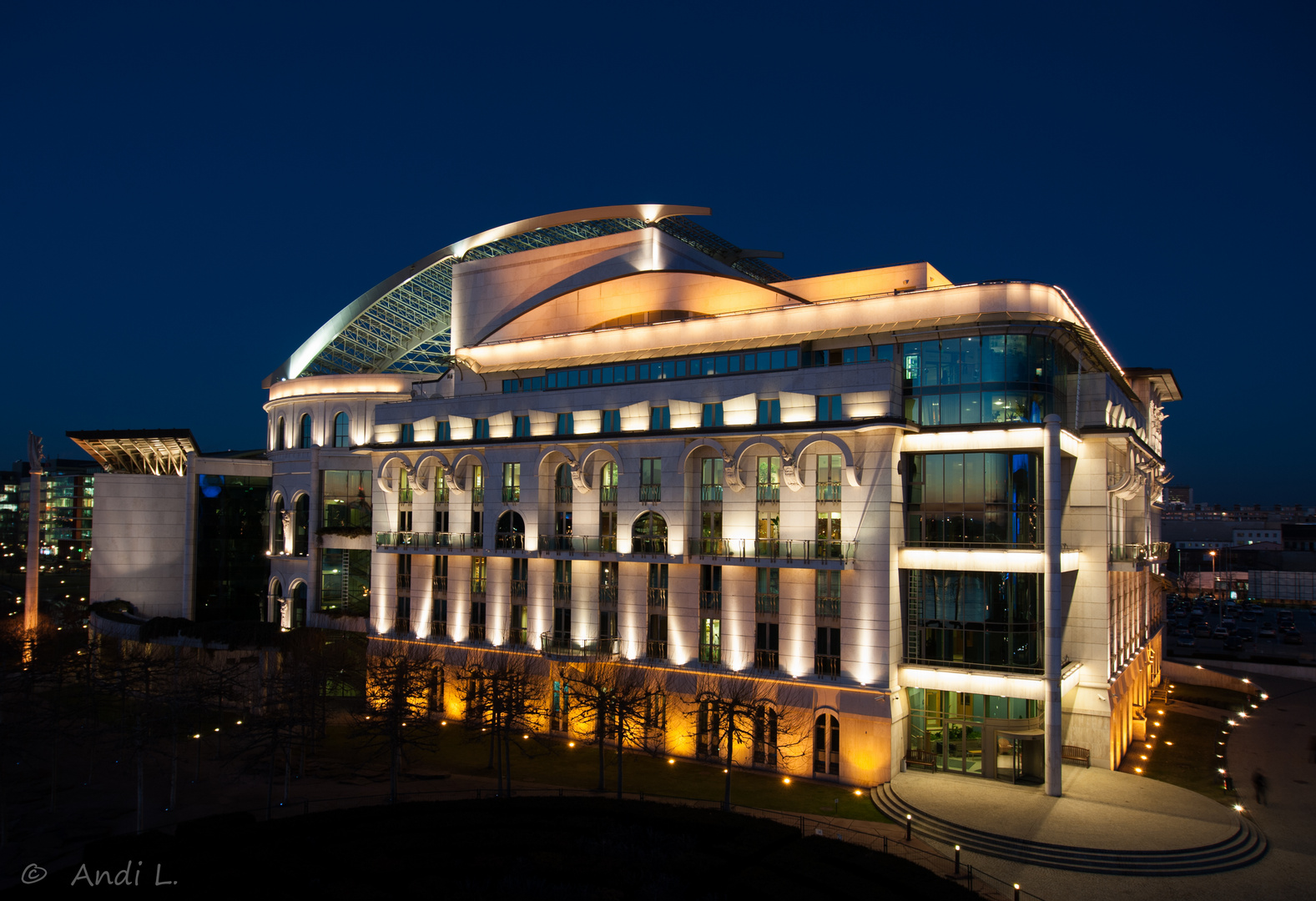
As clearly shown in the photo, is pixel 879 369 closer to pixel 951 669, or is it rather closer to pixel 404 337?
pixel 951 669

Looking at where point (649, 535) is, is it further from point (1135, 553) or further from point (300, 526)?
point (300, 526)

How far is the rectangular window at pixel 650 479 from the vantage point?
49278 millimetres

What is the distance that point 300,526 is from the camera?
70000 millimetres

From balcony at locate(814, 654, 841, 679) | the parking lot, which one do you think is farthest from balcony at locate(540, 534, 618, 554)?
the parking lot

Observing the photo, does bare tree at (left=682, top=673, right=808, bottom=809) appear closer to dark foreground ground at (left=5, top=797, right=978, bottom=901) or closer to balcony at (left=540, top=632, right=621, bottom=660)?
balcony at (left=540, top=632, right=621, bottom=660)

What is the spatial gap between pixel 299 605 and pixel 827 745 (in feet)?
150

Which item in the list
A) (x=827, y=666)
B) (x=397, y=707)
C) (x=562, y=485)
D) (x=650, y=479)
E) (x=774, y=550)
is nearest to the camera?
(x=397, y=707)

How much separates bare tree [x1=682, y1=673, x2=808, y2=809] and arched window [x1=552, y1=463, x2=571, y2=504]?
14.3 m

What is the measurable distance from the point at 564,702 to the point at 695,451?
16.5 m

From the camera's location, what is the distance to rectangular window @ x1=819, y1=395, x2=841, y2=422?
4484cm

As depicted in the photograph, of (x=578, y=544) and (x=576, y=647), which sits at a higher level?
(x=578, y=544)

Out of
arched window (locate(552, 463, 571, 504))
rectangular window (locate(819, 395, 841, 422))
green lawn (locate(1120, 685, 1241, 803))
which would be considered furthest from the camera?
arched window (locate(552, 463, 571, 504))

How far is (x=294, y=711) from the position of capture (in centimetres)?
4306

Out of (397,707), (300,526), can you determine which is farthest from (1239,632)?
(300,526)
